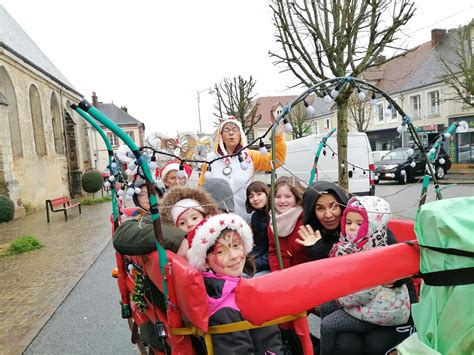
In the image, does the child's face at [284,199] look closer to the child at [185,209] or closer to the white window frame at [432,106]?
the child at [185,209]

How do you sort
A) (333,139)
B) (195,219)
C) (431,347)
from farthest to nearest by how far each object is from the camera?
(333,139) → (195,219) → (431,347)

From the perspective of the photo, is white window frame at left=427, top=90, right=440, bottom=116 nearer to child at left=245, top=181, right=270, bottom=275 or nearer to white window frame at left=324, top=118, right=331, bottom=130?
white window frame at left=324, top=118, right=331, bottom=130

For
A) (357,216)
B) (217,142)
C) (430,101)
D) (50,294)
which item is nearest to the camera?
(357,216)

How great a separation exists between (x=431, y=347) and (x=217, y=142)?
2.84m

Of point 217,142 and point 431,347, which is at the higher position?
point 217,142

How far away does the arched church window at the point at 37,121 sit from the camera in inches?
754

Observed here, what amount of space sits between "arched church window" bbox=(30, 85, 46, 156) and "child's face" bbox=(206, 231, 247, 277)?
63.9ft

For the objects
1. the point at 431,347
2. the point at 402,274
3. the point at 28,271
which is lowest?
the point at 28,271

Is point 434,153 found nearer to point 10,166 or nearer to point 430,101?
point 10,166

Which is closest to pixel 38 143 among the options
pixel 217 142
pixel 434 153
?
pixel 217 142

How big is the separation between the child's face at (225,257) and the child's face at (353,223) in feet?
2.29

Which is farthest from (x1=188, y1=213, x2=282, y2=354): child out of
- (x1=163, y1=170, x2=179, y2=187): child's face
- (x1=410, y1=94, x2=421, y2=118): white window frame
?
(x1=410, y1=94, x2=421, y2=118): white window frame

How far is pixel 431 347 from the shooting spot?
1390mm

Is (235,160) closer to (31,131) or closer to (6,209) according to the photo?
(6,209)
